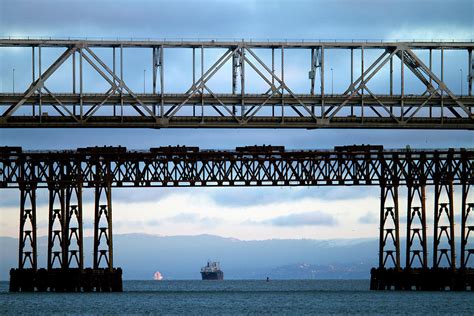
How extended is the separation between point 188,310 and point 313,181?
16.1 m

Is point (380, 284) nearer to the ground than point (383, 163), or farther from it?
nearer to the ground

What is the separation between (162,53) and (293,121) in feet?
33.0

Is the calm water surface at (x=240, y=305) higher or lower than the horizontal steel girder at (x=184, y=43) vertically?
lower

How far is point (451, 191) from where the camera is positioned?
10731 centimetres

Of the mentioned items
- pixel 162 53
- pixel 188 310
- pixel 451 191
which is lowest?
pixel 188 310

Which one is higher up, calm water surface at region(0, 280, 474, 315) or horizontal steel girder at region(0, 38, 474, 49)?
horizontal steel girder at region(0, 38, 474, 49)

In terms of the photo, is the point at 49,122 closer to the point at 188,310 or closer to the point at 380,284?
the point at 188,310

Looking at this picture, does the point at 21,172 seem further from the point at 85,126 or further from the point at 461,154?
the point at 461,154

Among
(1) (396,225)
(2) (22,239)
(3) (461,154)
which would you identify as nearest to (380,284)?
(1) (396,225)

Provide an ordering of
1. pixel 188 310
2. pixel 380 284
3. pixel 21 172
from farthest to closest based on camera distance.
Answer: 1. pixel 380 284
2. pixel 21 172
3. pixel 188 310

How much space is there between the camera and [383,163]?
107m

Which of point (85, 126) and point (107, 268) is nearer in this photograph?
point (85, 126)

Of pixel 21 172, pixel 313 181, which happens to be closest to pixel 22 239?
pixel 21 172

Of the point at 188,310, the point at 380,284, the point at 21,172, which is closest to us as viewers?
the point at 188,310
